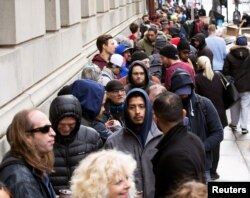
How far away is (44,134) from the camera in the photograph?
443 cm

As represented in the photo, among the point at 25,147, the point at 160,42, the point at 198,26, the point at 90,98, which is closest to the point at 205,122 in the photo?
the point at 90,98

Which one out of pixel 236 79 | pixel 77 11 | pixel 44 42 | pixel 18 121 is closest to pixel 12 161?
pixel 18 121

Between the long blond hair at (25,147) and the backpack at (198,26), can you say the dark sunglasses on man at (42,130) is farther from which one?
the backpack at (198,26)

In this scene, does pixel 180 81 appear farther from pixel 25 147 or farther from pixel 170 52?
pixel 170 52

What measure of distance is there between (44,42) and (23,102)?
5.89ft

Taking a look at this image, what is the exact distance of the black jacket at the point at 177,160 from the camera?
14.7 feet

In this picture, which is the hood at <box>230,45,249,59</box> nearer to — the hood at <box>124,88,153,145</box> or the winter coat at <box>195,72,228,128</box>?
the winter coat at <box>195,72,228,128</box>

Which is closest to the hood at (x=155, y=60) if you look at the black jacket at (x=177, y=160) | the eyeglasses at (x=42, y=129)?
the black jacket at (x=177, y=160)

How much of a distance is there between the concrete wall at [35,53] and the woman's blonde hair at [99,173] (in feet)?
7.27

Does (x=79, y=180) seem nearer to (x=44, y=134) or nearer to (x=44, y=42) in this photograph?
(x=44, y=134)

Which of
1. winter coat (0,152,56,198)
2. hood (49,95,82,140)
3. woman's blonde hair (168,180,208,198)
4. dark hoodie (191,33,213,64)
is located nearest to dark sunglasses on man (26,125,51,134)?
winter coat (0,152,56,198)

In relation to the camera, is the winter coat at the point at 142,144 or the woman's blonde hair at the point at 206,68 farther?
the woman's blonde hair at the point at 206,68

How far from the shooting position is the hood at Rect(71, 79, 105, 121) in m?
6.32

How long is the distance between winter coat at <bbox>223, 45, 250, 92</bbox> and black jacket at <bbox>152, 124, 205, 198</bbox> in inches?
329
